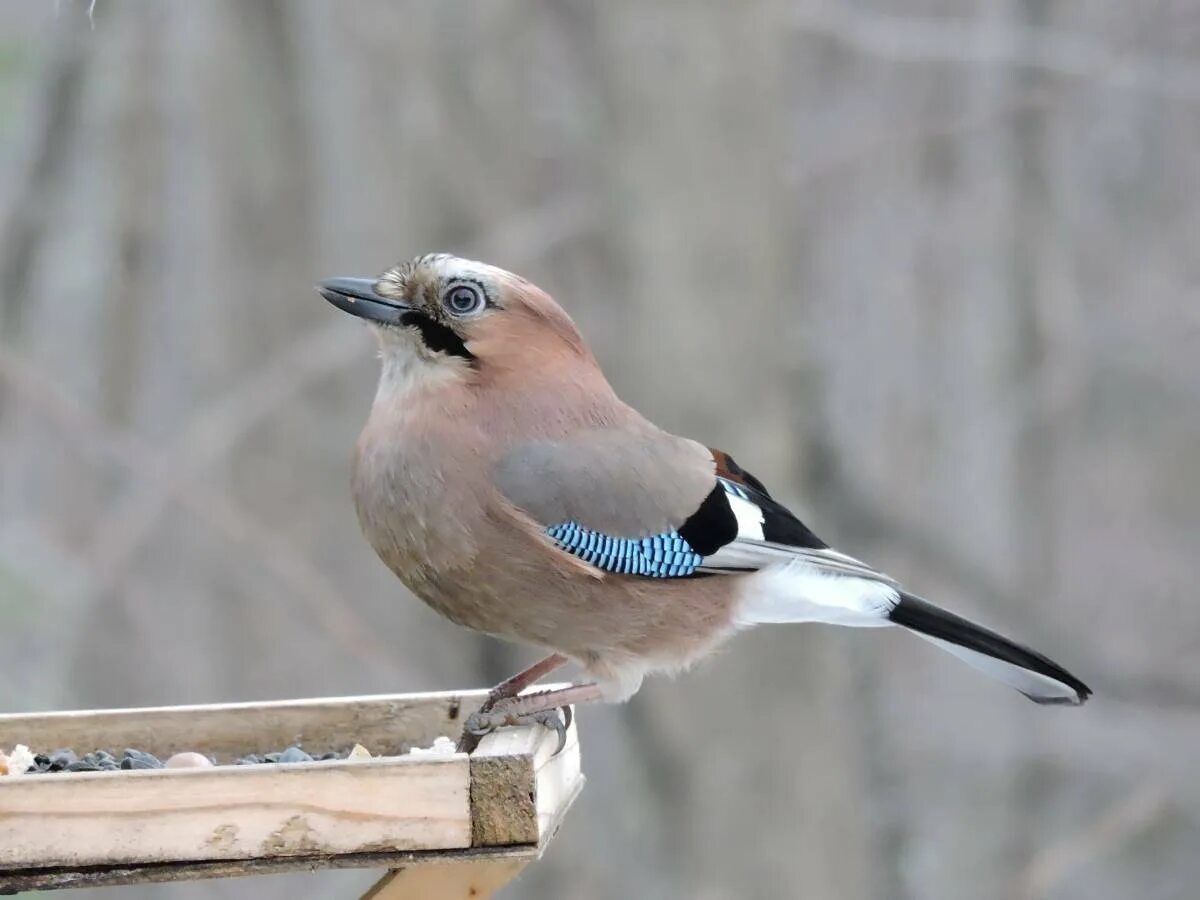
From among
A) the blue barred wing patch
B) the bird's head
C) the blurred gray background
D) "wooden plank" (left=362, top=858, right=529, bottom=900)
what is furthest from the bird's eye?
the blurred gray background

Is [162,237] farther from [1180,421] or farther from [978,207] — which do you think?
[1180,421]

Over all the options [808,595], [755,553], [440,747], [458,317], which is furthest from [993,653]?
[458,317]

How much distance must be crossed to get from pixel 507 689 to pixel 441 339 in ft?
2.33

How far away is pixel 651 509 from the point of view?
3.51 m

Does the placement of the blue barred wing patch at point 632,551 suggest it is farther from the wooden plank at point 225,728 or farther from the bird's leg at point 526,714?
the wooden plank at point 225,728

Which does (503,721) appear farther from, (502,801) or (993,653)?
(993,653)

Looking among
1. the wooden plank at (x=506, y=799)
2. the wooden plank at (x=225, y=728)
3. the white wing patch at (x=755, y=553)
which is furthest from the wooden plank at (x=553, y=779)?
the white wing patch at (x=755, y=553)

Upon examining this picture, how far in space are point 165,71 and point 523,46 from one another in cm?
144

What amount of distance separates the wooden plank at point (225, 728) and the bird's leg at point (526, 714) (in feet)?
0.69

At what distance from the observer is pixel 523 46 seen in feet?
22.9

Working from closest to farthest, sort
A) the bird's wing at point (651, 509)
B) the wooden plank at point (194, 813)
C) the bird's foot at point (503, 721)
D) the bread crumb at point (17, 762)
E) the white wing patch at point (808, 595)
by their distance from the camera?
the wooden plank at point (194, 813), the bread crumb at point (17, 762), the bird's foot at point (503, 721), the bird's wing at point (651, 509), the white wing patch at point (808, 595)

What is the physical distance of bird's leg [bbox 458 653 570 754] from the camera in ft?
10.4

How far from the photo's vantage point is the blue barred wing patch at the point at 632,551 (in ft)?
11.1

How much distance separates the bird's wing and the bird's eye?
30 cm
